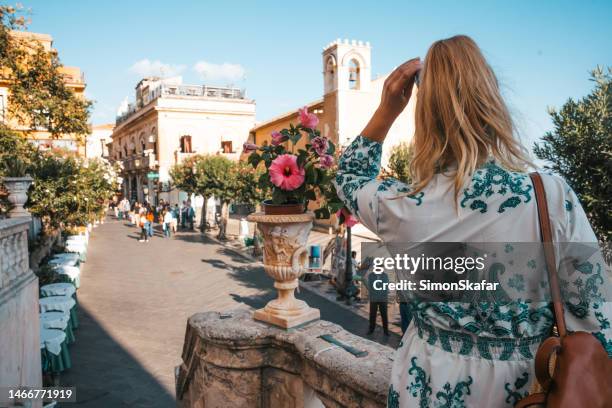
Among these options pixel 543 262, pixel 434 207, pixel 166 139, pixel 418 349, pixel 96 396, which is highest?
pixel 166 139

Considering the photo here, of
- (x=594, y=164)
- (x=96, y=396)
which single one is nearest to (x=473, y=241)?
(x=594, y=164)

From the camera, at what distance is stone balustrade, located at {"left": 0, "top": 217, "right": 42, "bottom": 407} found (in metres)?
4.66

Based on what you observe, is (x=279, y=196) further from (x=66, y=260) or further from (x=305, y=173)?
(x=66, y=260)

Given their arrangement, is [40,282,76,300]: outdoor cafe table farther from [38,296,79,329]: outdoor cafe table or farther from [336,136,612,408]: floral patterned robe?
[336,136,612,408]: floral patterned robe

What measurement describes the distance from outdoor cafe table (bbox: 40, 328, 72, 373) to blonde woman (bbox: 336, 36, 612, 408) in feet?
22.5

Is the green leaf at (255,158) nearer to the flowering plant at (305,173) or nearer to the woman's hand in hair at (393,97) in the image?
the flowering plant at (305,173)

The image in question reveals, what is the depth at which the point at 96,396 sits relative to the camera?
21.9 feet

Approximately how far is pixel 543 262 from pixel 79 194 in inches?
465

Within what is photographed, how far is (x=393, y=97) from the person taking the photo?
54.2 inches

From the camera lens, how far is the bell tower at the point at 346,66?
23172mm

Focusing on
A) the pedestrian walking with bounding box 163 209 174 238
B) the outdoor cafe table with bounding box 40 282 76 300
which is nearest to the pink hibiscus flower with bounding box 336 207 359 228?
the outdoor cafe table with bounding box 40 282 76 300

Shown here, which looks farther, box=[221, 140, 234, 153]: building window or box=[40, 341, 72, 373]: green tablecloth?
box=[221, 140, 234, 153]: building window

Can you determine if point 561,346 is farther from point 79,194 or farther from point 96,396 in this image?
point 79,194

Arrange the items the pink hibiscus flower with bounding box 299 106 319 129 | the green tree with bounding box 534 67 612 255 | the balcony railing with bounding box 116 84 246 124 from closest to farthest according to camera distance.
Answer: the pink hibiscus flower with bounding box 299 106 319 129
the green tree with bounding box 534 67 612 255
the balcony railing with bounding box 116 84 246 124
